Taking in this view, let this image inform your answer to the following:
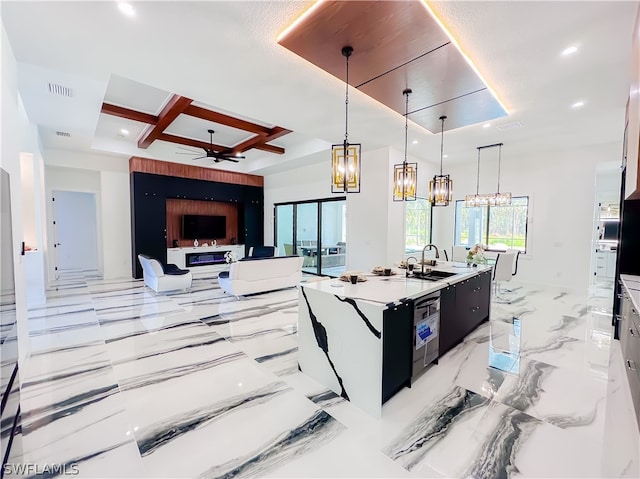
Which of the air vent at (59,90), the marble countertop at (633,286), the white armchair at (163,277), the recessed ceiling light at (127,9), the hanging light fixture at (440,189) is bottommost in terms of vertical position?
the white armchair at (163,277)

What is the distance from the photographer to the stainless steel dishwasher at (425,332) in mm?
2588

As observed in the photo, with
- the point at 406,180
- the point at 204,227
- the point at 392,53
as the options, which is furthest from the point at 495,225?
the point at 204,227

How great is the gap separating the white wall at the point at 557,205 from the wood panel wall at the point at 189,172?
23.5ft

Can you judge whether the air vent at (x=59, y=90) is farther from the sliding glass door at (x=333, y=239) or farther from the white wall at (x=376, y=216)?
the sliding glass door at (x=333, y=239)

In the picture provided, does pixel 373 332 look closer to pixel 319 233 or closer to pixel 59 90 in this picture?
pixel 59 90

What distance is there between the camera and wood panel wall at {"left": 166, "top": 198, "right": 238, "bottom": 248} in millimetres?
8703

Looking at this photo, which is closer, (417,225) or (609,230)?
(609,230)

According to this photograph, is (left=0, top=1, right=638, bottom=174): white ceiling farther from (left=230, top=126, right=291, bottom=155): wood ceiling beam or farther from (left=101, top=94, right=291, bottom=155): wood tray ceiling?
(left=230, top=126, right=291, bottom=155): wood ceiling beam

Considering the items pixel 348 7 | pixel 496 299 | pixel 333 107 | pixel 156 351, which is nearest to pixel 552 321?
pixel 496 299

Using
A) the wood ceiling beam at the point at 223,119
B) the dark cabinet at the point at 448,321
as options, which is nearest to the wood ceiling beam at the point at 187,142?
the wood ceiling beam at the point at 223,119

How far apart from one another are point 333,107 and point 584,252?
6372 mm

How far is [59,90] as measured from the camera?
3861mm

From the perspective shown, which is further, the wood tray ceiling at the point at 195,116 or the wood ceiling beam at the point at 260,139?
the wood ceiling beam at the point at 260,139

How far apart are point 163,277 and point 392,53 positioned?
19.1 feet
